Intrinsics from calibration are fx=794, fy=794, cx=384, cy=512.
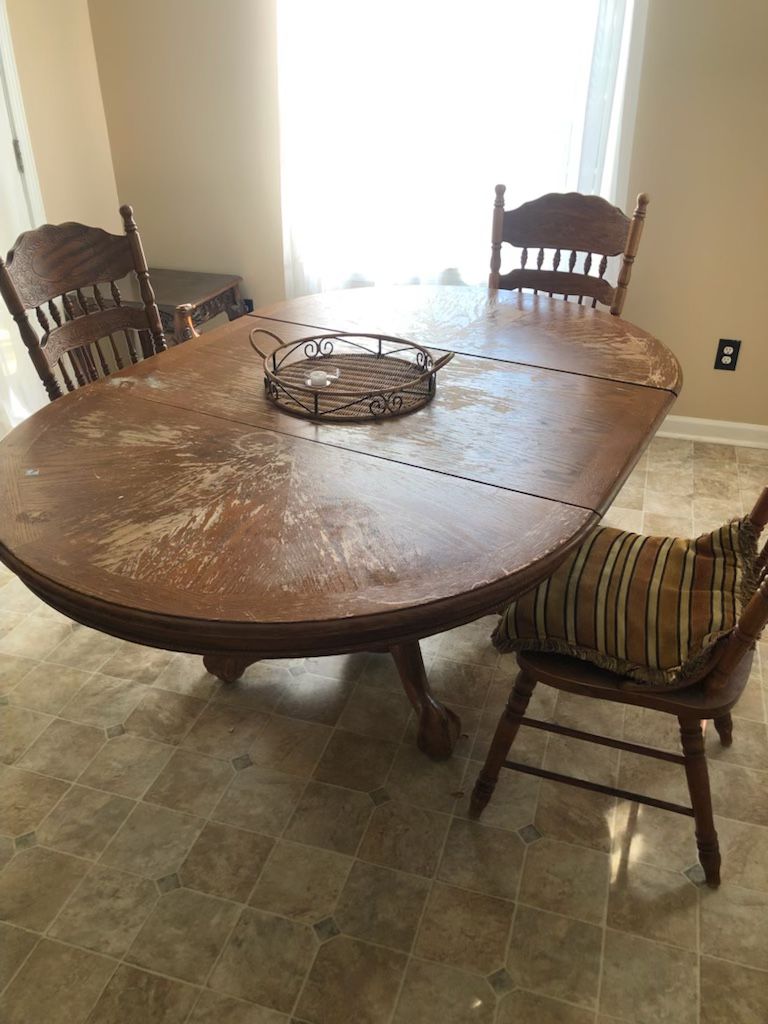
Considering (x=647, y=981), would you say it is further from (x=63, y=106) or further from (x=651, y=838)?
(x=63, y=106)

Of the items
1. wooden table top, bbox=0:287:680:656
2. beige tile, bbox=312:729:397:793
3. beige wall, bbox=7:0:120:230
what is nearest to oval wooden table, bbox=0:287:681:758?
wooden table top, bbox=0:287:680:656

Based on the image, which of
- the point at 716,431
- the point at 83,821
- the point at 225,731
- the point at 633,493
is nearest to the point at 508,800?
the point at 225,731

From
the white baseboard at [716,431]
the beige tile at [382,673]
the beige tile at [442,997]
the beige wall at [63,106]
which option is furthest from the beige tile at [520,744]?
the beige wall at [63,106]

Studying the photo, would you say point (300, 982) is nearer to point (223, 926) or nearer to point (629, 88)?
point (223, 926)

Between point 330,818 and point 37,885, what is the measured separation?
0.58m

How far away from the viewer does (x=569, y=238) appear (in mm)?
2461

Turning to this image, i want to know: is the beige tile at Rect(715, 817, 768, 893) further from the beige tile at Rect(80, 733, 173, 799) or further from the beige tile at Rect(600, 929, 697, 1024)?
the beige tile at Rect(80, 733, 173, 799)

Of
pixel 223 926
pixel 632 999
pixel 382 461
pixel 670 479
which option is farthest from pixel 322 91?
pixel 632 999

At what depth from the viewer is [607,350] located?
6.47ft

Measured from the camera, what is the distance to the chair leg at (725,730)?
1.79 meters

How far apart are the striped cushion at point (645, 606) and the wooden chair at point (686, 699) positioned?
0.03 metres

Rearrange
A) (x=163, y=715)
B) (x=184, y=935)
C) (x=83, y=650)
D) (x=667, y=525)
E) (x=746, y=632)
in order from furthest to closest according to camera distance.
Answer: (x=667, y=525) < (x=83, y=650) < (x=163, y=715) < (x=184, y=935) < (x=746, y=632)

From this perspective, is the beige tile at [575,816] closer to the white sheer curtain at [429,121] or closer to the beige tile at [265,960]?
the beige tile at [265,960]

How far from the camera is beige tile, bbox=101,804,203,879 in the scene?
1582mm
